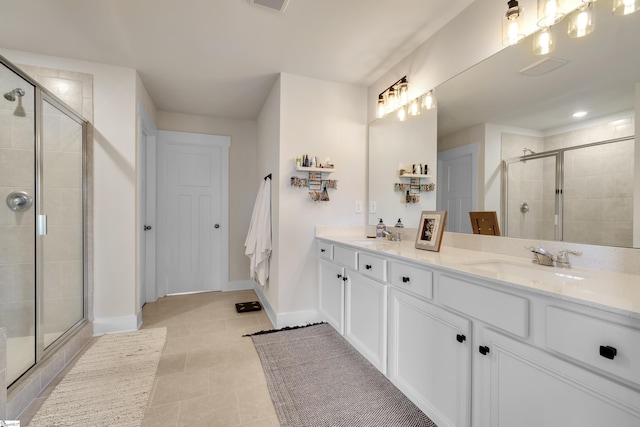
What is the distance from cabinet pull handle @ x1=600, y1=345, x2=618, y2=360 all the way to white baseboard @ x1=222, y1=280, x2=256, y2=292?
11.9 feet

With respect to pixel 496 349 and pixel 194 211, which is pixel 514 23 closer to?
pixel 496 349

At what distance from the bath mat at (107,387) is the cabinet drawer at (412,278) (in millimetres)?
1560

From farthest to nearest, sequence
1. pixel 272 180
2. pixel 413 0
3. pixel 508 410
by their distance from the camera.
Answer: pixel 272 180, pixel 413 0, pixel 508 410

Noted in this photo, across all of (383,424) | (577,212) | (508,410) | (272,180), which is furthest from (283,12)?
(383,424)

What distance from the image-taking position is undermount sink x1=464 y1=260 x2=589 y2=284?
105 centimetres

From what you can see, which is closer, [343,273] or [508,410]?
[508,410]

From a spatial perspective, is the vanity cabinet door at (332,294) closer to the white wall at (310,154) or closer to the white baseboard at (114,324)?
the white wall at (310,154)

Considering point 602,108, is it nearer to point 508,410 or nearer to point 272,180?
point 508,410

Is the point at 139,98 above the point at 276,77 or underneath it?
underneath

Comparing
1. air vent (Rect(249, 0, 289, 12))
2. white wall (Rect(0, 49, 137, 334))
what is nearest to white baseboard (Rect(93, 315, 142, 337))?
white wall (Rect(0, 49, 137, 334))

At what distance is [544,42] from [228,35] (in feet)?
6.44

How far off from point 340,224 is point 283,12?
1.79 m

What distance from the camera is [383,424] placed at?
1420 mm

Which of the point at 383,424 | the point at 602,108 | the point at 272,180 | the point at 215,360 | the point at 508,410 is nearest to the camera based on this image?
the point at 508,410
